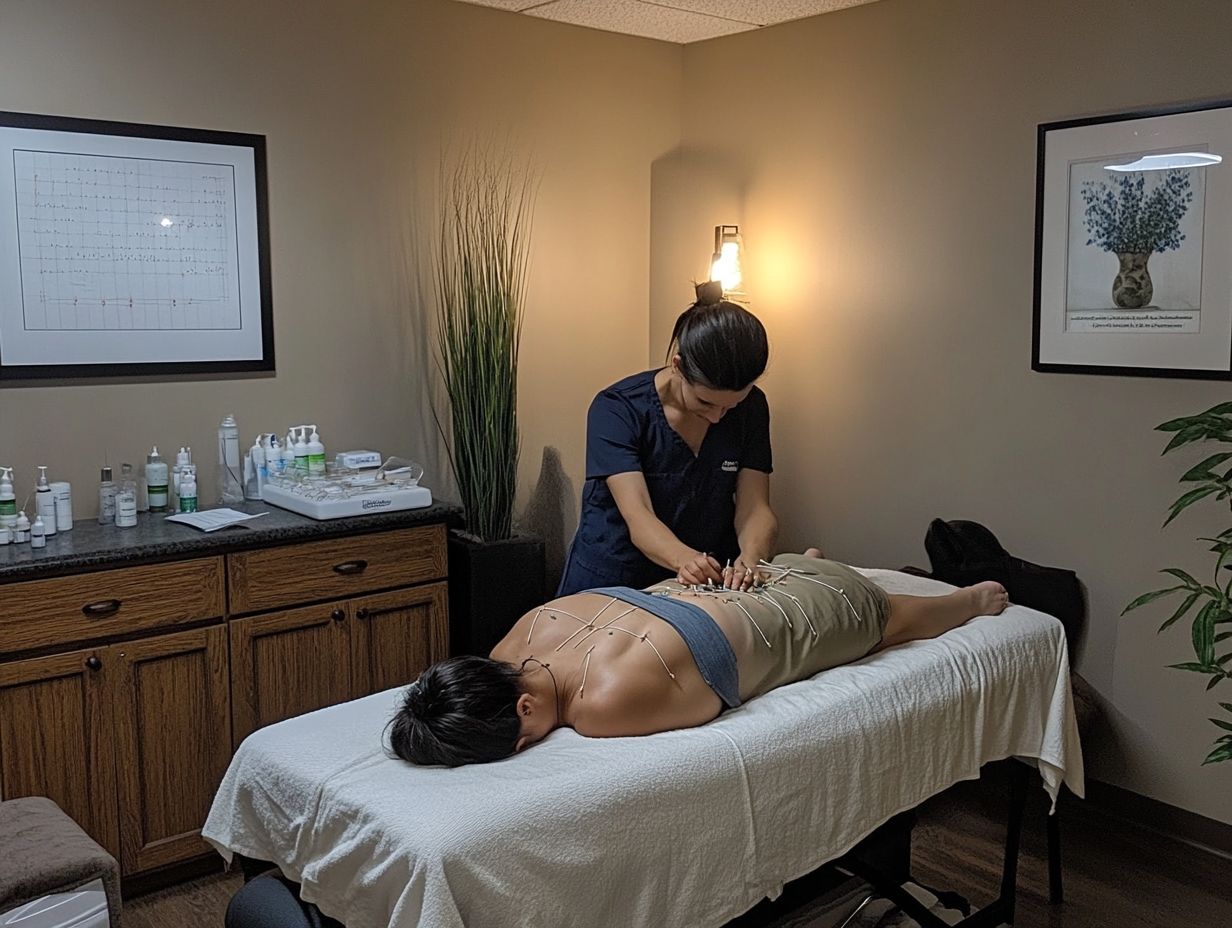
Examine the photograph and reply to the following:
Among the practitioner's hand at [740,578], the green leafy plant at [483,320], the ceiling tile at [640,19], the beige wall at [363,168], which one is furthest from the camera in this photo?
the ceiling tile at [640,19]

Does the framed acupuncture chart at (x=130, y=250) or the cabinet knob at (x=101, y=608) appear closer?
the cabinet knob at (x=101, y=608)

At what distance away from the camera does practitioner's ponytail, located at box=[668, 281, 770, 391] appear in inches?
93.2

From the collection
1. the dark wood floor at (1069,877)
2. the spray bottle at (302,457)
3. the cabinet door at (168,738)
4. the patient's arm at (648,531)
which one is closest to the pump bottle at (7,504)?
the cabinet door at (168,738)

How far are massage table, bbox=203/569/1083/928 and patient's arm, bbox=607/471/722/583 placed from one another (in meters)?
0.34

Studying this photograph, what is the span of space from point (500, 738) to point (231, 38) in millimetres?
2201

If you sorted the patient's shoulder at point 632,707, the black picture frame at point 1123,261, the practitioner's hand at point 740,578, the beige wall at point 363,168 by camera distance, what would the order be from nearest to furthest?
1. the patient's shoulder at point 632,707
2. the practitioner's hand at point 740,578
3. the black picture frame at point 1123,261
4. the beige wall at point 363,168

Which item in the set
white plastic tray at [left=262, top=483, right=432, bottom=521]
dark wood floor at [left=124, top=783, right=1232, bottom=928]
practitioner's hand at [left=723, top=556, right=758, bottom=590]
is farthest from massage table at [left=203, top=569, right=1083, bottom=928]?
white plastic tray at [left=262, top=483, right=432, bottom=521]

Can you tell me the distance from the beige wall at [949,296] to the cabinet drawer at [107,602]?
6.34ft

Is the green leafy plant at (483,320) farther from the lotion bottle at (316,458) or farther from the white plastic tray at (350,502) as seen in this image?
the lotion bottle at (316,458)

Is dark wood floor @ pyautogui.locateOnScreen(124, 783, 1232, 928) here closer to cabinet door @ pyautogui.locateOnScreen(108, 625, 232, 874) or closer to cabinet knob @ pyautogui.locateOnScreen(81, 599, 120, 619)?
cabinet door @ pyautogui.locateOnScreen(108, 625, 232, 874)

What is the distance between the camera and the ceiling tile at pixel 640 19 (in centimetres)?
358

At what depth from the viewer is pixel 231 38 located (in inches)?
124

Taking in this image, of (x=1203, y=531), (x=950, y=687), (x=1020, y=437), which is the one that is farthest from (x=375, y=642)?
(x=1203, y=531)

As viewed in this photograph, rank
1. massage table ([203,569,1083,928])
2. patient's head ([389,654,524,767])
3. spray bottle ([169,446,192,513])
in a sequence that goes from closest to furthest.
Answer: massage table ([203,569,1083,928]) < patient's head ([389,654,524,767]) < spray bottle ([169,446,192,513])
